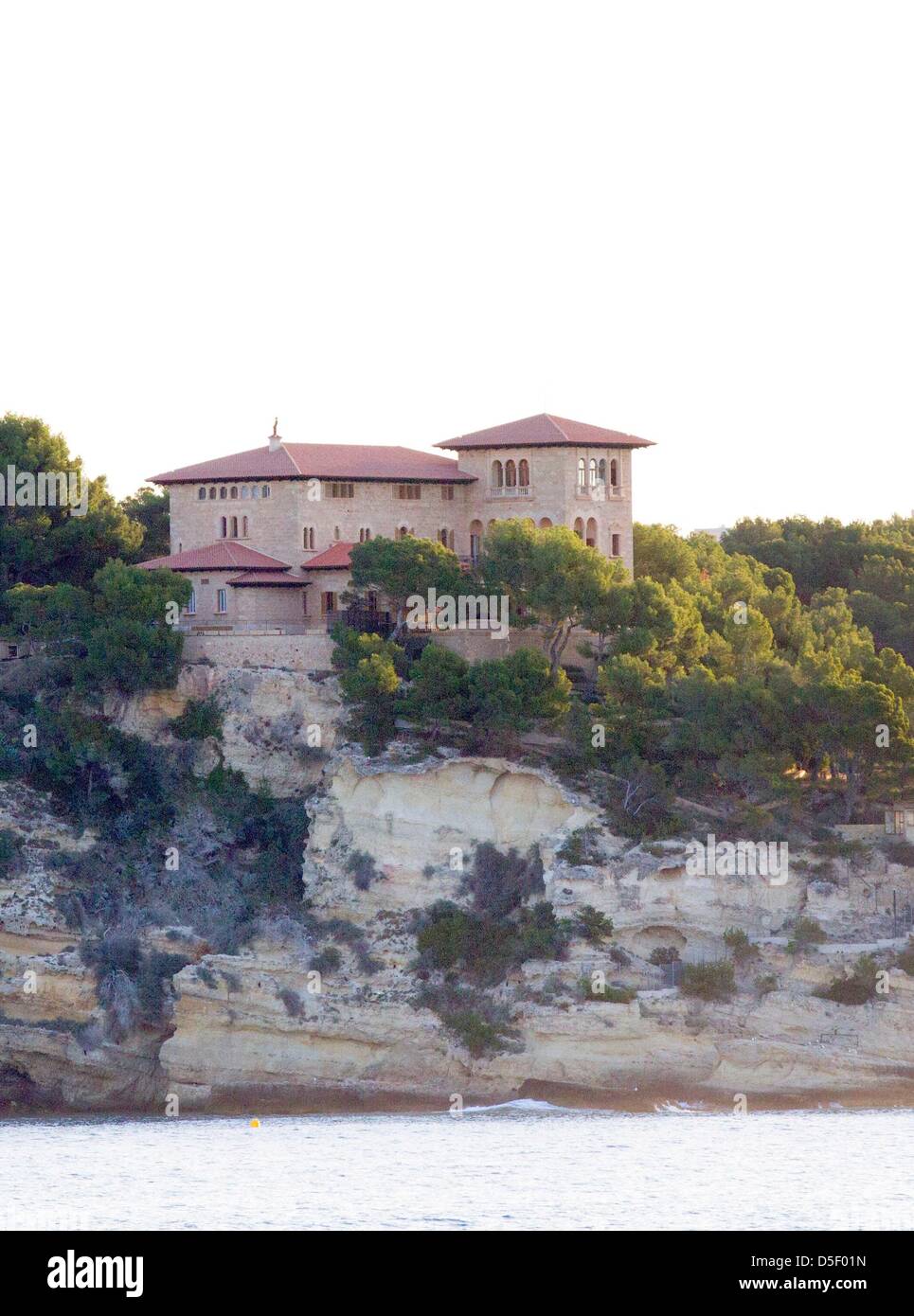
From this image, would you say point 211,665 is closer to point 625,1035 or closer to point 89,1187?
point 625,1035

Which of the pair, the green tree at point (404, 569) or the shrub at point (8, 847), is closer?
the shrub at point (8, 847)

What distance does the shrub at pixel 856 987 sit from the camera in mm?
83812

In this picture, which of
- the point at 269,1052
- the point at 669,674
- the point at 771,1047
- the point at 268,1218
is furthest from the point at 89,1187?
the point at 669,674

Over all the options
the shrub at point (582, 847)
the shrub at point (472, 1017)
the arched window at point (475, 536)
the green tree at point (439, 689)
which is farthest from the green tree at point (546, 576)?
the shrub at point (472, 1017)

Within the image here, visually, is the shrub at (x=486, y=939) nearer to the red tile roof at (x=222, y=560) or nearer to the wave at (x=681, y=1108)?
the wave at (x=681, y=1108)

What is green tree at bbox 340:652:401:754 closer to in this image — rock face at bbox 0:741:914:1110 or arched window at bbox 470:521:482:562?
rock face at bbox 0:741:914:1110

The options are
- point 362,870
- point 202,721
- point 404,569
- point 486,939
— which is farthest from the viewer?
point 202,721

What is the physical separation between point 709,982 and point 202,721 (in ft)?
53.2

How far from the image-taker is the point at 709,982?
277 ft

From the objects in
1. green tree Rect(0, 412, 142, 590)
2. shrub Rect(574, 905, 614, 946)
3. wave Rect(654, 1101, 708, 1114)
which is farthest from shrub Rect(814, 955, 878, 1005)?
green tree Rect(0, 412, 142, 590)

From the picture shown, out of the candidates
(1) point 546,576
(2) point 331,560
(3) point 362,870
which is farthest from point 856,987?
(2) point 331,560

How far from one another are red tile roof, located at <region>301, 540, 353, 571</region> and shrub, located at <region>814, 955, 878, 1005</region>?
61.0 feet

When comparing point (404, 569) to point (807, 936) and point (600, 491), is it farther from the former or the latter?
point (807, 936)

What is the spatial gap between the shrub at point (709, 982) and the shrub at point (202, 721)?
1518 centimetres
